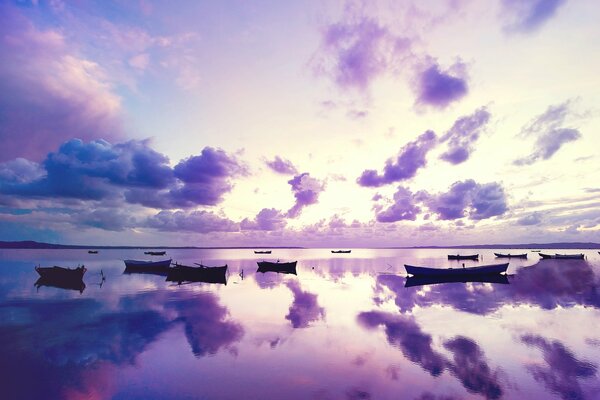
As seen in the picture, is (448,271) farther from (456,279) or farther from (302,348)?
(302,348)

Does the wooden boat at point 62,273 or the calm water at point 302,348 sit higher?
the wooden boat at point 62,273

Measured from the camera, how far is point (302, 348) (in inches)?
770

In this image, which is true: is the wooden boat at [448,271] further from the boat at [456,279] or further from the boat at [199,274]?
the boat at [199,274]

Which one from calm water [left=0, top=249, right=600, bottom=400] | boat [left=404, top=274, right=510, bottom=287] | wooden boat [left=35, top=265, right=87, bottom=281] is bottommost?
boat [left=404, top=274, right=510, bottom=287]

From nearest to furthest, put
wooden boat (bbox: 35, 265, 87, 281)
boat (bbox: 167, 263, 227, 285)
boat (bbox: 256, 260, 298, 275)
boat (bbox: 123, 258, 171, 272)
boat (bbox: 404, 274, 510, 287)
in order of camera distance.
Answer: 1. boat (bbox: 404, 274, 510, 287)
2. wooden boat (bbox: 35, 265, 87, 281)
3. boat (bbox: 167, 263, 227, 285)
4. boat (bbox: 123, 258, 171, 272)
5. boat (bbox: 256, 260, 298, 275)

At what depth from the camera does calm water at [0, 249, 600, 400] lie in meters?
13.9

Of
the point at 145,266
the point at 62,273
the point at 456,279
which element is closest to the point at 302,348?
the point at 456,279

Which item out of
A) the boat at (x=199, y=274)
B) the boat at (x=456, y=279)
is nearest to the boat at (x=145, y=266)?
the boat at (x=199, y=274)

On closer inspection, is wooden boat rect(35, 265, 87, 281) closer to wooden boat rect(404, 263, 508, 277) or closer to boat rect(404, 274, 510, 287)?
boat rect(404, 274, 510, 287)

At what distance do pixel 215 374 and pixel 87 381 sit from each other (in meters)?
5.44

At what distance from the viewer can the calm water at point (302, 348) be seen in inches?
547

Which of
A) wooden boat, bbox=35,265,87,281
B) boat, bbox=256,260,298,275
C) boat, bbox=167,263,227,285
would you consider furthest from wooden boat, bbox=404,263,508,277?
wooden boat, bbox=35,265,87,281

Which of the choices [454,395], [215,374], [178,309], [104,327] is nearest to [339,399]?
[454,395]

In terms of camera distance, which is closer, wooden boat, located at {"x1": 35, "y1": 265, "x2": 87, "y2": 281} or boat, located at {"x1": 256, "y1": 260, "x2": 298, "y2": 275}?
wooden boat, located at {"x1": 35, "y1": 265, "x2": 87, "y2": 281}
